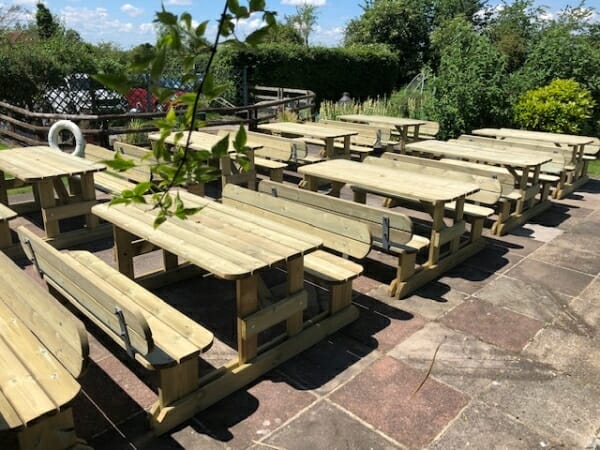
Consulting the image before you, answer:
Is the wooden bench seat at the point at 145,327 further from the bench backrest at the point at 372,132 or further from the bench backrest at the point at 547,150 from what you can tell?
the bench backrest at the point at 372,132

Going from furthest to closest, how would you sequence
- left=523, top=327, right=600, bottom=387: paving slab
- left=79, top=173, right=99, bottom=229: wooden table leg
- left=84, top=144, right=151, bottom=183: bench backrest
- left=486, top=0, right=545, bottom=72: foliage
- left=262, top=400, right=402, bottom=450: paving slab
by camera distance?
1. left=486, top=0, right=545, bottom=72: foliage
2. left=84, top=144, right=151, bottom=183: bench backrest
3. left=79, top=173, right=99, bottom=229: wooden table leg
4. left=523, top=327, right=600, bottom=387: paving slab
5. left=262, top=400, right=402, bottom=450: paving slab

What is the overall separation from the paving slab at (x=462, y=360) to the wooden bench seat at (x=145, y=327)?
1409 millimetres

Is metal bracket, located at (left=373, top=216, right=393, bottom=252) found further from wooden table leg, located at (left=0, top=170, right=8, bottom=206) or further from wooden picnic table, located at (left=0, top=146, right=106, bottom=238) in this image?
wooden table leg, located at (left=0, top=170, right=8, bottom=206)

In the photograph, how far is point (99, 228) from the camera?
5.49m

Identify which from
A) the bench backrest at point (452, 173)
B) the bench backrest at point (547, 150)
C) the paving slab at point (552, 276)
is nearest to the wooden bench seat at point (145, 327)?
the bench backrest at point (452, 173)

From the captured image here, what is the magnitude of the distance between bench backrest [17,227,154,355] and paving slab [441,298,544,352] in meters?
2.35

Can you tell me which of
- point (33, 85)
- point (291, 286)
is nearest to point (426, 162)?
point (291, 286)

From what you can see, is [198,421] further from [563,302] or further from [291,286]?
[563,302]

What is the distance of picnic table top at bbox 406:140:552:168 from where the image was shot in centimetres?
594

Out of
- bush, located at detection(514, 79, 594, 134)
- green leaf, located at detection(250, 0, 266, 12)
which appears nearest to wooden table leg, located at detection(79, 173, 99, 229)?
green leaf, located at detection(250, 0, 266, 12)

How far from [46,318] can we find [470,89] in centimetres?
955

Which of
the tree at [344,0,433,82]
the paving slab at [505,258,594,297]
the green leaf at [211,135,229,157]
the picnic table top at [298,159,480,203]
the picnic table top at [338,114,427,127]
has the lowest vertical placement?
the paving slab at [505,258,594,297]

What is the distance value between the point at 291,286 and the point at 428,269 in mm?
1733

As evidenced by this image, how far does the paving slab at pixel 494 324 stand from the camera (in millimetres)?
3600
